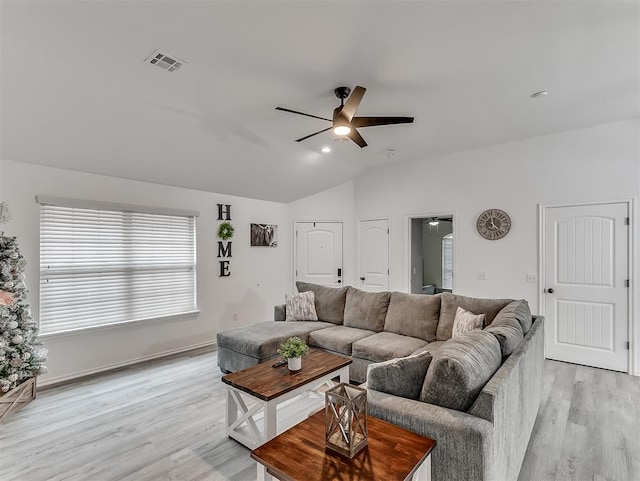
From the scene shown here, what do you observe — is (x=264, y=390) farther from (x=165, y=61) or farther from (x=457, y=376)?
(x=165, y=61)

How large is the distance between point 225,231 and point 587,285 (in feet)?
16.4

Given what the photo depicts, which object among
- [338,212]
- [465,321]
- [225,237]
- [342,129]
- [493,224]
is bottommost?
[465,321]

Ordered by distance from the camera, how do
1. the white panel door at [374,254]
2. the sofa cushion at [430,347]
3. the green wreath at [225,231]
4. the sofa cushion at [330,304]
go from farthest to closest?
the white panel door at [374,254] < the green wreath at [225,231] < the sofa cushion at [330,304] < the sofa cushion at [430,347]

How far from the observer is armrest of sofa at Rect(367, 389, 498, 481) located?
1487mm

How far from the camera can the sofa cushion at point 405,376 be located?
6.12ft

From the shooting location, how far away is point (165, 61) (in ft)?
8.16

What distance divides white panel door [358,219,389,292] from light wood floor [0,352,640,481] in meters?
2.84


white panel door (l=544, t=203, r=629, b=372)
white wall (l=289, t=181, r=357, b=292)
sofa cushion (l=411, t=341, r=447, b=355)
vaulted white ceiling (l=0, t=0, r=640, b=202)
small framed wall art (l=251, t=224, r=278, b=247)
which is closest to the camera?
vaulted white ceiling (l=0, t=0, r=640, b=202)

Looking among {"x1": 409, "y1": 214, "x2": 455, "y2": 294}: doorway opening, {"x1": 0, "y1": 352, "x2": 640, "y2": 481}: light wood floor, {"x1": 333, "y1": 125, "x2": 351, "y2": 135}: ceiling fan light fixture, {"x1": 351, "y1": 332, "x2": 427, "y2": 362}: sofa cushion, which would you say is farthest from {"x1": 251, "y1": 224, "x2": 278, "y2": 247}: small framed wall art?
{"x1": 409, "y1": 214, "x2": 455, "y2": 294}: doorway opening

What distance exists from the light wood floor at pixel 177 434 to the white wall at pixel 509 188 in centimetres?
153

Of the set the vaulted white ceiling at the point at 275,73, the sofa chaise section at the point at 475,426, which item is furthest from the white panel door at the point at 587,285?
the sofa chaise section at the point at 475,426

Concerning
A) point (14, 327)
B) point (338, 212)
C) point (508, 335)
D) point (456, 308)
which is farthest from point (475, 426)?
point (338, 212)

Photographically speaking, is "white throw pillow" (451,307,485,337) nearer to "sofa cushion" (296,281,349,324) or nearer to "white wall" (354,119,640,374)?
"sofa cushion" (296,281,349,324)

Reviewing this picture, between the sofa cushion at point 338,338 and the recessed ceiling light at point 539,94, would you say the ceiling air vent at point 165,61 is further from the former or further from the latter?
the recessed ceiling light at point 539,94
